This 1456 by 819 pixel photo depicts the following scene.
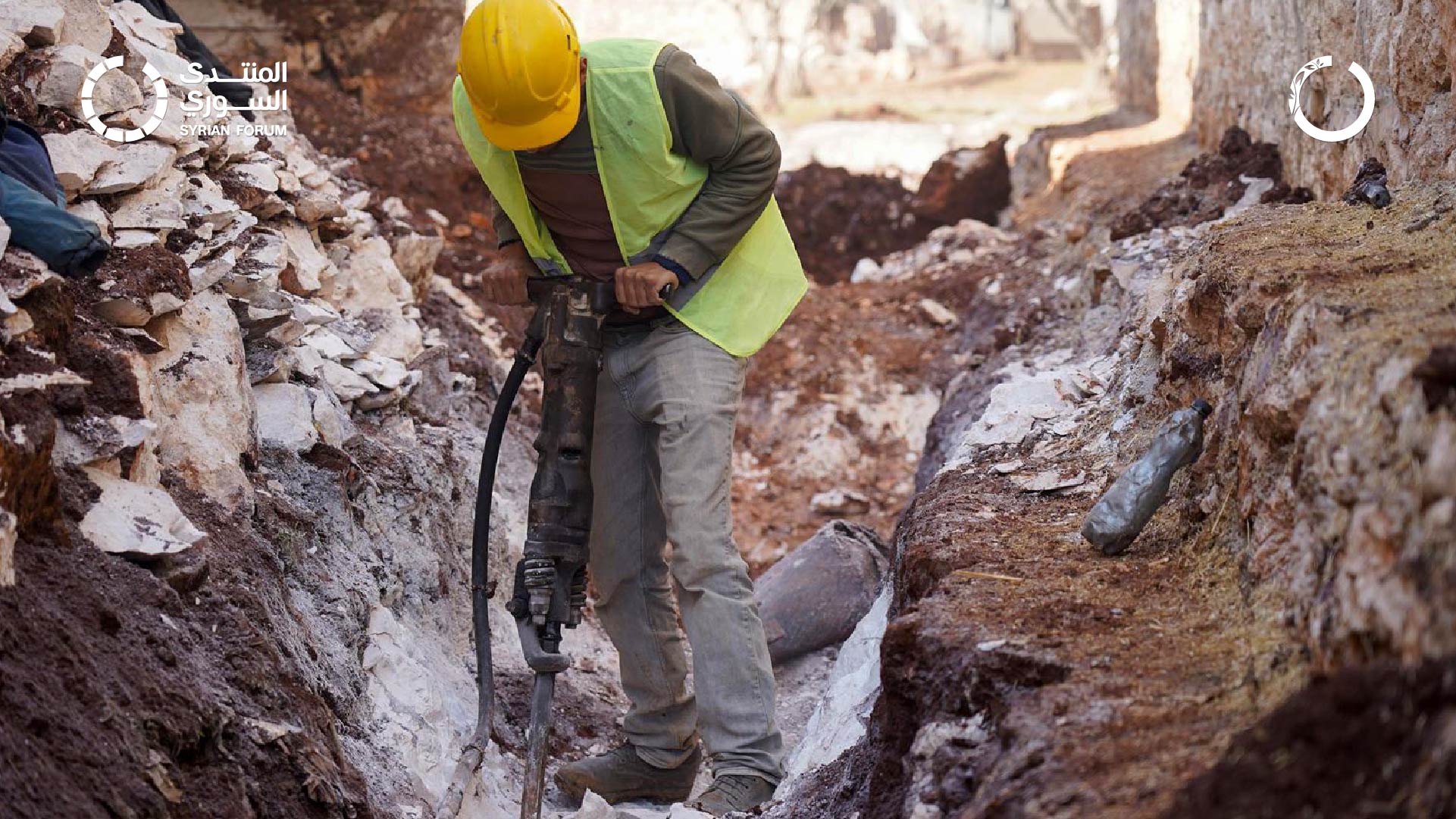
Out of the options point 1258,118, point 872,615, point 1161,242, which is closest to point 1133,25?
point 1258,118

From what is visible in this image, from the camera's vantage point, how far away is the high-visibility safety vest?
308cm

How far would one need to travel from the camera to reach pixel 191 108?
14.0 ft

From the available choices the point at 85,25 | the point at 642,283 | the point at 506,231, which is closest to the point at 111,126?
the point at 85,25

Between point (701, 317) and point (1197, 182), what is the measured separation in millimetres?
3590

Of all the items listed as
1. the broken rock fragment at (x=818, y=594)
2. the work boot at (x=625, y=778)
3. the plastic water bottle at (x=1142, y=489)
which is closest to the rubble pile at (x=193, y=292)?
the work boot at (x=625, y=778)

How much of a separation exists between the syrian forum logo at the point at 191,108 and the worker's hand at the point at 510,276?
1181 millimetres

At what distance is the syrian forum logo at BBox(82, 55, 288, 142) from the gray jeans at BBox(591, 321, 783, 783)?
5.23 feet

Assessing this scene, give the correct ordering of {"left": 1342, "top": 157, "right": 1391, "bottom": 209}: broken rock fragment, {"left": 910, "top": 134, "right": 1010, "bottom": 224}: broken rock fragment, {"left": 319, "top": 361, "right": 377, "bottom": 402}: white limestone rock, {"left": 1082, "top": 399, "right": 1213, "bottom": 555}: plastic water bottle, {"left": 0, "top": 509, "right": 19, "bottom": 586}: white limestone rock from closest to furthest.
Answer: {"left": 0, "top": 509, "right": 19, "bottom": 586}: white limestone rock → {"left": 1082, "top": 399, "right": 1213, "bottom": 555}: plastic water bottle → {"left": 1342, "top": 157, "right": 1391, "bottom": 209}: broken rock fragment → {"left": 319, "top": 361, "right": 377, "bottom": 402}: white limestone rock → {"left": 910, "top": 134, "right": 1010, "bottom": 224}: broken rock fragment

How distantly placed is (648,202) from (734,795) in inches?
57.0

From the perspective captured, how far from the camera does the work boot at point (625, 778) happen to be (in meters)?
3.54

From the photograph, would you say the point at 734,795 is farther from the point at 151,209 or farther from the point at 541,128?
the point at 151,209

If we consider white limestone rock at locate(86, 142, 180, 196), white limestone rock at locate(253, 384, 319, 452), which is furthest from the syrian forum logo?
white limestone rock at locate(253, 384, 319, 452)

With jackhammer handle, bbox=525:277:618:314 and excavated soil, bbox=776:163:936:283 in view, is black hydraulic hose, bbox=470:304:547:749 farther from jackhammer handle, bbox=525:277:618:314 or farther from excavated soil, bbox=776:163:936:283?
excavated soil, bbox=776:163:936:283

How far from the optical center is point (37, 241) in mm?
2887
